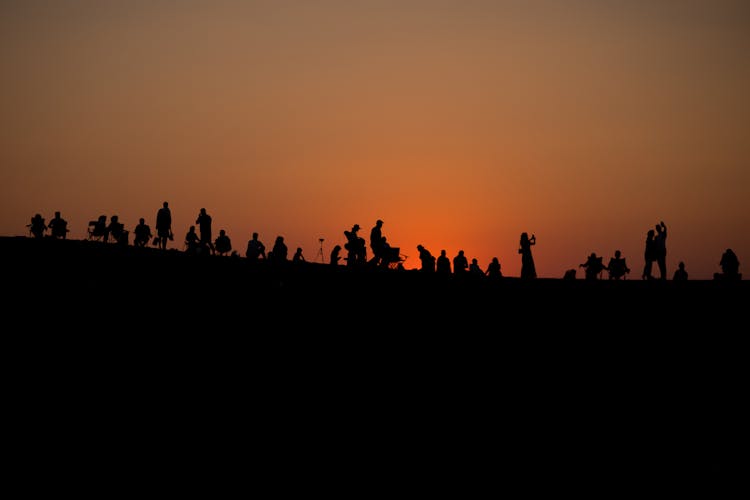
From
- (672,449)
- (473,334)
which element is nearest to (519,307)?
(473,334)

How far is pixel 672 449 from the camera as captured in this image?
30141 millimetres

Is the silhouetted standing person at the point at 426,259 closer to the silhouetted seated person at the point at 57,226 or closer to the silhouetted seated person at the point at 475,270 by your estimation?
the silhouetted seated person at the point at 475,270

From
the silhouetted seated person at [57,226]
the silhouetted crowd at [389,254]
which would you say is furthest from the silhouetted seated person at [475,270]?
the silhouetted seated person at [57,226]

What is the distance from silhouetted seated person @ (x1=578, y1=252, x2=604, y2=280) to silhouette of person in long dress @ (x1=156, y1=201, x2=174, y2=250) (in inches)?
690

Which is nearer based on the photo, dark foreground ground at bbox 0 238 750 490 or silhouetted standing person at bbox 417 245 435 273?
dark foreground ground at bbox 0 238 750 490

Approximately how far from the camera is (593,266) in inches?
1912

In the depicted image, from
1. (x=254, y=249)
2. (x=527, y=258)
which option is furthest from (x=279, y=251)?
(x=527, y=258)

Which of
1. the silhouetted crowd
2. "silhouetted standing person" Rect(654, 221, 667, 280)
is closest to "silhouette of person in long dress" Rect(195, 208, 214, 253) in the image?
the silhouetted crowd

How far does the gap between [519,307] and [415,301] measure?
3499 mm

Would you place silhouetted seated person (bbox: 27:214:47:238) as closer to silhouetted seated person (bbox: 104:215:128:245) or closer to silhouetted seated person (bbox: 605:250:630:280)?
silhouetted seated person (bbox: 104:215:128:245)

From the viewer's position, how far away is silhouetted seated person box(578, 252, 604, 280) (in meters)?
48.3

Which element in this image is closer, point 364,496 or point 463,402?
point 364,496

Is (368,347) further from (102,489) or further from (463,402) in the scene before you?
(102,489)

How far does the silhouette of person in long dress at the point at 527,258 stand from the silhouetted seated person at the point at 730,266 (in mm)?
7443
